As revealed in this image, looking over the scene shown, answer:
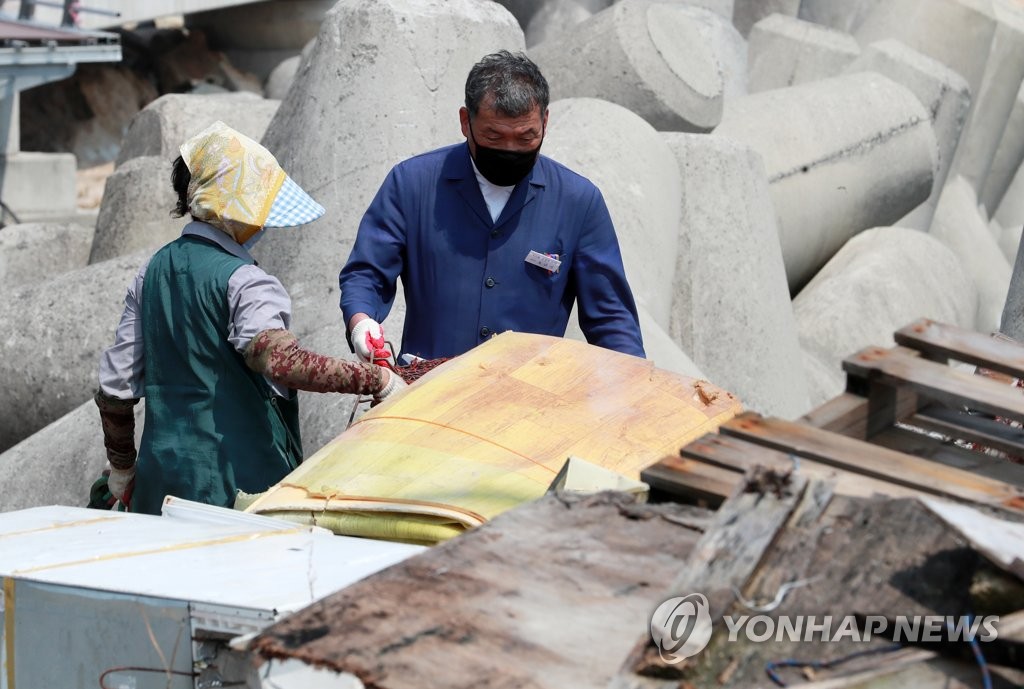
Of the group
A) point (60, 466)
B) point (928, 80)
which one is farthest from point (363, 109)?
point (928, 80)

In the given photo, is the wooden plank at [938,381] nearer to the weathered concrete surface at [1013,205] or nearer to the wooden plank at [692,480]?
the wooden plank at [692,480]

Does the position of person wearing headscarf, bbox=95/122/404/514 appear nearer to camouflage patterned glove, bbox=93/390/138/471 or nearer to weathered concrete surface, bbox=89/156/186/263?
camouflage patterned glove, bbox=93/390/138/471

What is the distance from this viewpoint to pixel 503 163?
137 inches

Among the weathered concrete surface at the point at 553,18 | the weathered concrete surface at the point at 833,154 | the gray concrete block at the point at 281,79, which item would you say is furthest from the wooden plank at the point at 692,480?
the gray concrete block at the point at 281,79

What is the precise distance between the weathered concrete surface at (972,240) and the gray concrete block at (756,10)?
256cm

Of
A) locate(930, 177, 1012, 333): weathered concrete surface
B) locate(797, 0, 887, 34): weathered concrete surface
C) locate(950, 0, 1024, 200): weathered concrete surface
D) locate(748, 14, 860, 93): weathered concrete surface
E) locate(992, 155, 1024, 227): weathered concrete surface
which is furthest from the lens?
locate(797, 0, 887, 34): weathered concrete surface

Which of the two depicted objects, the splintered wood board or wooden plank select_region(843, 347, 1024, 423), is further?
the splintered wood board

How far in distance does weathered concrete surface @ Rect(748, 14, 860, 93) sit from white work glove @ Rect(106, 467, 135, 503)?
768cm

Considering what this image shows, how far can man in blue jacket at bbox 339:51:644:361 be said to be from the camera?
11.6 feet

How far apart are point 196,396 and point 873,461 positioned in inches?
67.8

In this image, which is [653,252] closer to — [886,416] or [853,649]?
[886,416]

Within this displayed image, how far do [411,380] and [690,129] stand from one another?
427 centimetres

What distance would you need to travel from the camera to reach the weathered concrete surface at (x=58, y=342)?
5.41 metres

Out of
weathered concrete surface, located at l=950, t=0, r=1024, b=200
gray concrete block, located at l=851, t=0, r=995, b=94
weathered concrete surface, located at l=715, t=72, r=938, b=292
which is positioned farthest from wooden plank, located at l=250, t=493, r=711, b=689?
weathered concrete surface, located at l=950, t=0, r=1024, b=200
